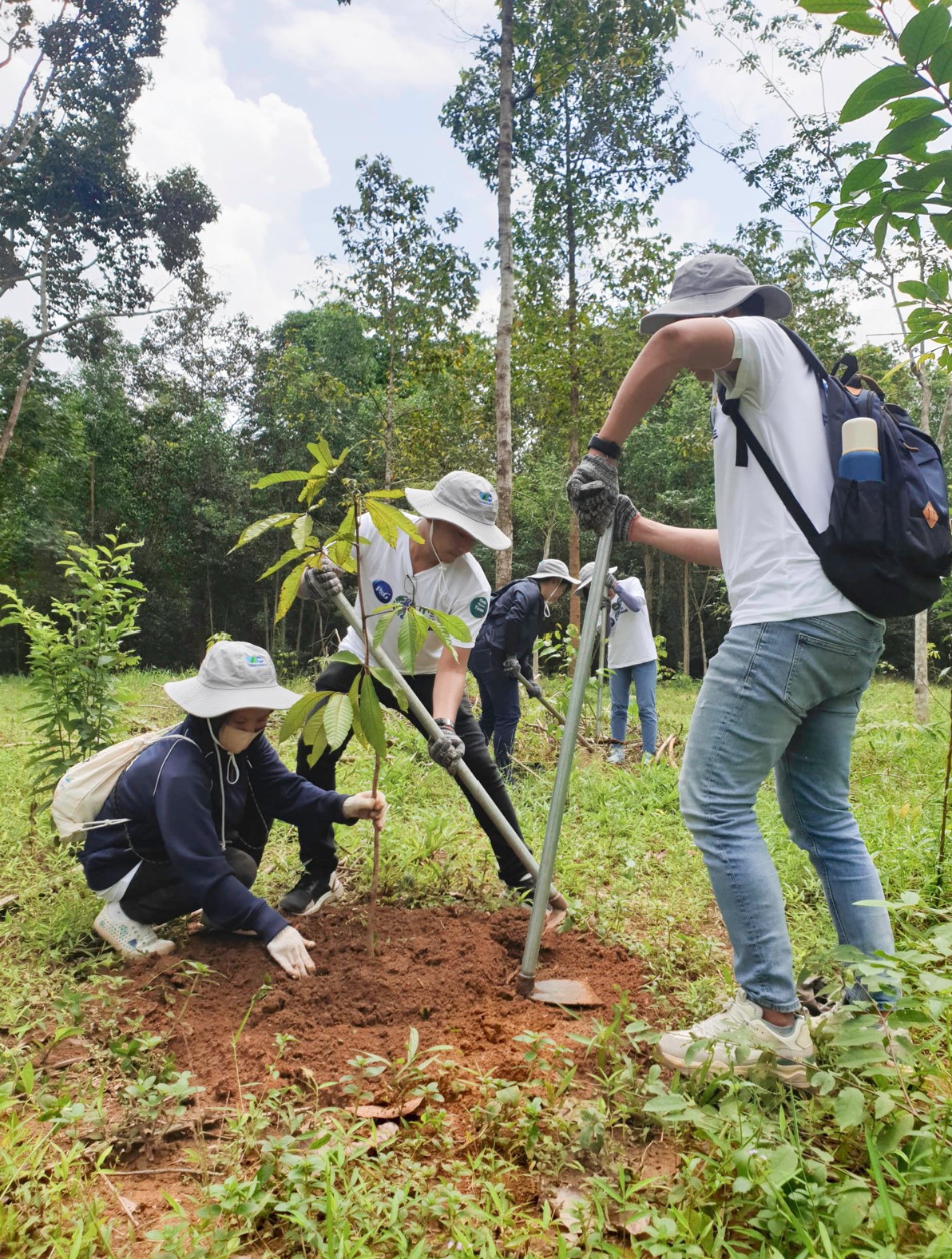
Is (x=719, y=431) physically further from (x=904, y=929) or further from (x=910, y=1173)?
(x=904, y=929)

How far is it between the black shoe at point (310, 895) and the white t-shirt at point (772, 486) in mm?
2036

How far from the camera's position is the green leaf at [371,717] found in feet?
7.13

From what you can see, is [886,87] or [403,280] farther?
[403,280]

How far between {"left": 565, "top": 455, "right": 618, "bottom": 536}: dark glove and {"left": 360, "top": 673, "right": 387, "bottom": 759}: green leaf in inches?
29.3

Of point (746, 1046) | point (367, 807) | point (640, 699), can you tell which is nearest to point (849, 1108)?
point (746, 1046)

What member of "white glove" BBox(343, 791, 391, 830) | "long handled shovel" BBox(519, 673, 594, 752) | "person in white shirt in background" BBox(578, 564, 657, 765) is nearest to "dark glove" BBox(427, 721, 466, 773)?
"white glove" BBox(343, 791, 391, 830)

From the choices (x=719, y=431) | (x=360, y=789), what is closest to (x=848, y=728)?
(x=719, y=431)

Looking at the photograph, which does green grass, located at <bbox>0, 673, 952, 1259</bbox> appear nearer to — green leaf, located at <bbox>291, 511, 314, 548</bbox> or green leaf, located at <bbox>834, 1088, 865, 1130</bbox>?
green leaf, located at <bbox>834, 1088, 865, 1130</bbox>

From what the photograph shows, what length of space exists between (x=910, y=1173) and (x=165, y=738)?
2.30m

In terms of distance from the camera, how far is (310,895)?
3.08 metres

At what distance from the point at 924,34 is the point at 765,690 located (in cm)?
111

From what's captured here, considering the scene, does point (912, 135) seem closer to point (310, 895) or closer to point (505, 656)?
point (310, 895)

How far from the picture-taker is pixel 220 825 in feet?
9.25

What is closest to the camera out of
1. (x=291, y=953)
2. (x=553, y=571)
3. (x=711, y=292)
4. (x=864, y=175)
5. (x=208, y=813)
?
(x=864, y=175)
